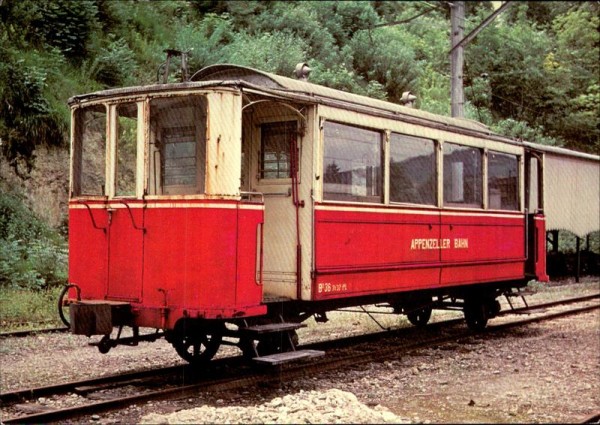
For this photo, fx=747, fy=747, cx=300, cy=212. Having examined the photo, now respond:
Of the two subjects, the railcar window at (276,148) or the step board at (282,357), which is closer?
the step board at (282,357)

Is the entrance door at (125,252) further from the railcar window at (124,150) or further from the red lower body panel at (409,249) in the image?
the red lower body panel at (409,249)

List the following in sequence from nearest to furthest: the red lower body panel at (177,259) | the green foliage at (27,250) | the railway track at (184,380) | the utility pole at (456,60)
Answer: the railway track at (184,380)
the red lower body panel at (177,259)
the green foliage at (27,250)
the utility pole at (456,60)

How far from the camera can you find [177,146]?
753 centimetres

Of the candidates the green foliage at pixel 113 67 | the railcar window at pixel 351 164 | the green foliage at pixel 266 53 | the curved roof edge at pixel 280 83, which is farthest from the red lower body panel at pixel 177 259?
the green foliage at pixel 266 53

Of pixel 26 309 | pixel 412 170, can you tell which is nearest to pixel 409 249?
pixel 412 170

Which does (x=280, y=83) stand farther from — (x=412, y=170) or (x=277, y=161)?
(x=412, y=170)

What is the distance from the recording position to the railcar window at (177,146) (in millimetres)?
7301

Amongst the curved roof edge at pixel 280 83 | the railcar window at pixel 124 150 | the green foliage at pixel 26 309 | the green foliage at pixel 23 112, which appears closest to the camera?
the railcar window at pixel 124 150

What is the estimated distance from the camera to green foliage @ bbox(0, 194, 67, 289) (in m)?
12.5

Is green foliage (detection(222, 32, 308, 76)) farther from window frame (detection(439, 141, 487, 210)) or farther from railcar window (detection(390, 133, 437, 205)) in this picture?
railcar window (detection(390, 133, 437, 205))

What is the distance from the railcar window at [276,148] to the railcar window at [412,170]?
1563 millimetres

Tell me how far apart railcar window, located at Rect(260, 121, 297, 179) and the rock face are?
9.40 ft

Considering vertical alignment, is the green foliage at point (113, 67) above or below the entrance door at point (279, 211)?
above

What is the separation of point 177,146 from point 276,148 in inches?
48.7
